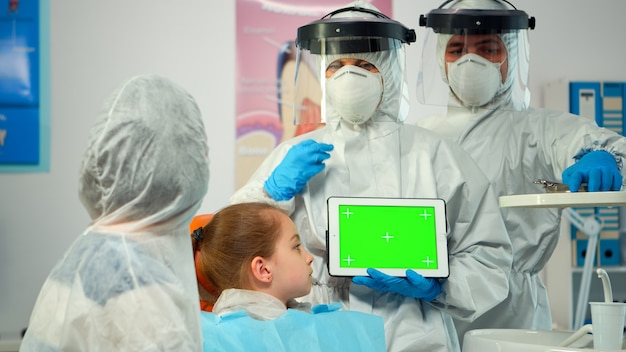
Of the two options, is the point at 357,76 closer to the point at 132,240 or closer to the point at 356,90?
the point at 356,90

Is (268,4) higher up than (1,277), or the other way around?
(268,4)

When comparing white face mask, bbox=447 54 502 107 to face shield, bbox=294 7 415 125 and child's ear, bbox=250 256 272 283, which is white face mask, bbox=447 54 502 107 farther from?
child's ear, bbox=250 256 272 283

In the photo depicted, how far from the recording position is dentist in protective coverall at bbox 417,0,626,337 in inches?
91.4

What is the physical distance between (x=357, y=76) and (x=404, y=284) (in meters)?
0.57

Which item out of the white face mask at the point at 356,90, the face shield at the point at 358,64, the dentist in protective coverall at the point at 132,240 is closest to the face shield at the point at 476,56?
the face shield at the point at 358,64

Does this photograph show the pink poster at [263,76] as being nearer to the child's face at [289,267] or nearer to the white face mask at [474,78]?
the white face mask at [474,78]

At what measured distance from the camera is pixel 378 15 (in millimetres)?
2244

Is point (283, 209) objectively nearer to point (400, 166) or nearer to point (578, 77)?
point (400, 166)

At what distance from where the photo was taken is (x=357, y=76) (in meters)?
2.18

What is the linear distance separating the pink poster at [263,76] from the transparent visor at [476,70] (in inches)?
63.3

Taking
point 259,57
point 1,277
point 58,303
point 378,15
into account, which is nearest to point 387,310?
point 378,15

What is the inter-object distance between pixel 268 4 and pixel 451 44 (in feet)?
5.89

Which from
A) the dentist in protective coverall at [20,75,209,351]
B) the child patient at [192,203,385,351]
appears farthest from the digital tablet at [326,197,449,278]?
the dentist in protective coverall at [20,75,209,351]

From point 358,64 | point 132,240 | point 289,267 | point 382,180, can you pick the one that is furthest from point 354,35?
point 132,240
